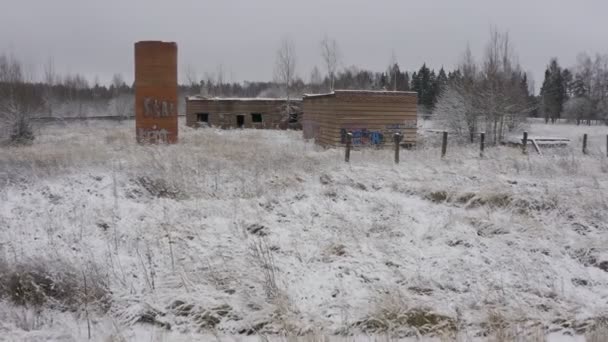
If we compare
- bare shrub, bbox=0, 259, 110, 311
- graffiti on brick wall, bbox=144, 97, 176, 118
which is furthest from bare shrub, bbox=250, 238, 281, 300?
graffiti on brick wall, bbox=144, 97, 176, 118

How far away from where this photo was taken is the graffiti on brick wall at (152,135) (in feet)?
64.3

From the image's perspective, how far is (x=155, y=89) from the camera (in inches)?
763

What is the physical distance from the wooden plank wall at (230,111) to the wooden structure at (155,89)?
1610 cm

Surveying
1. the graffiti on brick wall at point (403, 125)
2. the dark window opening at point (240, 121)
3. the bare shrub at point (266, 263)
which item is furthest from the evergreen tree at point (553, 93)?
the bare shrub at point (266, 263)

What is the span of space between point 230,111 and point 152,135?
17.1m

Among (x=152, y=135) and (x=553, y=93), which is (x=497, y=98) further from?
(x=553, y=93)

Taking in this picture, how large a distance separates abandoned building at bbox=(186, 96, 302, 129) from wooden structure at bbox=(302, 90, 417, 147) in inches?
651

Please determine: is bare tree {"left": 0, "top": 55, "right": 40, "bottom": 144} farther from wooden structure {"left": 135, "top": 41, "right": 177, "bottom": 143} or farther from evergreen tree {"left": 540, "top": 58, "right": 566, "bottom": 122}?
evergreen tree {"left": 540, "top": 58, "right": 566, "bottom": 122}

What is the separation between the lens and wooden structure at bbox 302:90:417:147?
765 inches

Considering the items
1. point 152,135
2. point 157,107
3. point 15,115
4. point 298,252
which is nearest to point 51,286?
point 298,252

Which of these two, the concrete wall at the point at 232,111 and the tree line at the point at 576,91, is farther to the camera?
the tree line at the point at 576,91

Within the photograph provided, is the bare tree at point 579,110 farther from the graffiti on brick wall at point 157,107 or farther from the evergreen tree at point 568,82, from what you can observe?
the graffiti on brick wall at point 157,107

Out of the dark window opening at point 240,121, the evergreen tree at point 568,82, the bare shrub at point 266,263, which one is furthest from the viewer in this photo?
the evergreen tree at point 568,82

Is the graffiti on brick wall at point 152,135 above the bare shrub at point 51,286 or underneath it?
above
